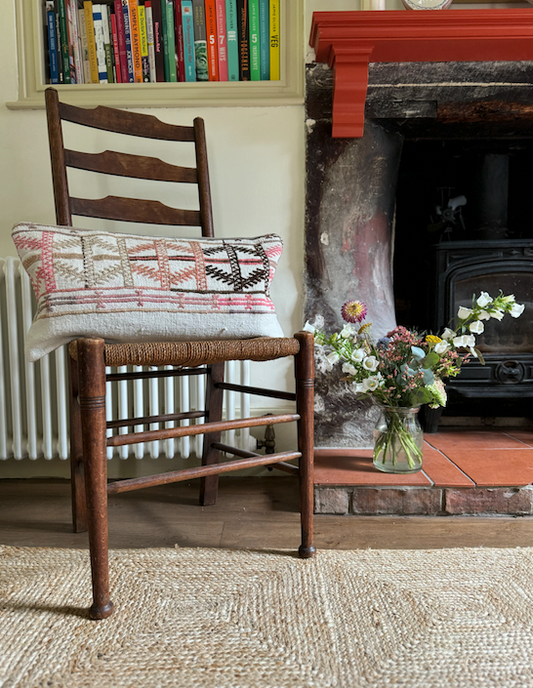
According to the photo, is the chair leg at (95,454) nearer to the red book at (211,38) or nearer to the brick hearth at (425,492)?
the brick hearth at (425,492)

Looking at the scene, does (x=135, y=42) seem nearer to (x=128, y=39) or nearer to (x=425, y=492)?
(x=128, y=39)

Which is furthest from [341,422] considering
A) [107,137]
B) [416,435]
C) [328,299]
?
[107,137]

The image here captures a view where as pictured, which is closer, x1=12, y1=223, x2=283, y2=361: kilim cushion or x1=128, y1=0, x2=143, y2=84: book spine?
x1=12, y1=223, x2=283, y2=361: kilim cushion

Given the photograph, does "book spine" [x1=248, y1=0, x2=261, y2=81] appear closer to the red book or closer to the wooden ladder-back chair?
the red book

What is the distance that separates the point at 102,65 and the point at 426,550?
1.50 meters

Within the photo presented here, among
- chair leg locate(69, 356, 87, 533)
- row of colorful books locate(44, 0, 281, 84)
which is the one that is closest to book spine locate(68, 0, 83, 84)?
row of colorful books locate(44, 0, 281, 84)

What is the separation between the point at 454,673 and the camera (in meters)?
0.61

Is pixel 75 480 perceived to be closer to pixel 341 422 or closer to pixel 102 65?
pixel 341 422

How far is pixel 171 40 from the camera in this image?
54.2 inches

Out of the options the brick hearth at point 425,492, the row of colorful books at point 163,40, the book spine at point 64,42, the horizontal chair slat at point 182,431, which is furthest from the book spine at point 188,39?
the brick hearth at point 425,492

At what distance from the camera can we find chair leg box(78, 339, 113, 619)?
0.70m

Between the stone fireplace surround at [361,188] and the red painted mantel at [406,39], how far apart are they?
7cm

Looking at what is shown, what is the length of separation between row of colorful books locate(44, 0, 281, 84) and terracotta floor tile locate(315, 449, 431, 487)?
1077 millimetres

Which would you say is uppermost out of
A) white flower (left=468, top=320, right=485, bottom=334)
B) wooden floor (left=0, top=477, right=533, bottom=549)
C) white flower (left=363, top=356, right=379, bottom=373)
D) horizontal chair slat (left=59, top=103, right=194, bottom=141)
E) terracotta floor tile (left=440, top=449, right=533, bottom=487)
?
horizontal chair slat (left=59, top=103, right=194, bottom=141)
